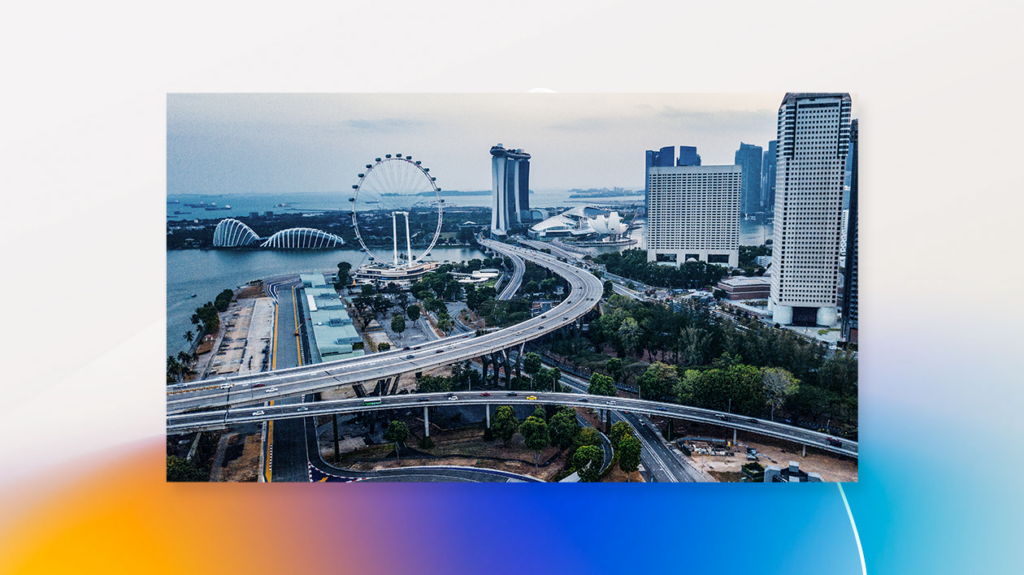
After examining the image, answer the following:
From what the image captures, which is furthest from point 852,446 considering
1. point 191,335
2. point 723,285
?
point 191,335

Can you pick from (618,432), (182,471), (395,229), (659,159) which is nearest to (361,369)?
(182,471)

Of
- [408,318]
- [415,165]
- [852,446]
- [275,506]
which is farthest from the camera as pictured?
[408,318]

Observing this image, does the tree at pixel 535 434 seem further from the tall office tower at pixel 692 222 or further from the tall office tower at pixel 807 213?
the tall office tower at pixel 692 222

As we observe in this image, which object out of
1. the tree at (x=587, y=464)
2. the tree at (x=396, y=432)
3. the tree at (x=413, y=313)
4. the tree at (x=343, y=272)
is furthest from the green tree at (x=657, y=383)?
the tree at (x=343, y=272)

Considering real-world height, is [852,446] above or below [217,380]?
below

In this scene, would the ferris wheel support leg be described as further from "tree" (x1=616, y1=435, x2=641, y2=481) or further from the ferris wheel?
"tree" (x1=616, y1=435, x2=641, y2=481)

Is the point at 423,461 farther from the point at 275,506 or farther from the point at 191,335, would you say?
the point at 191,335
